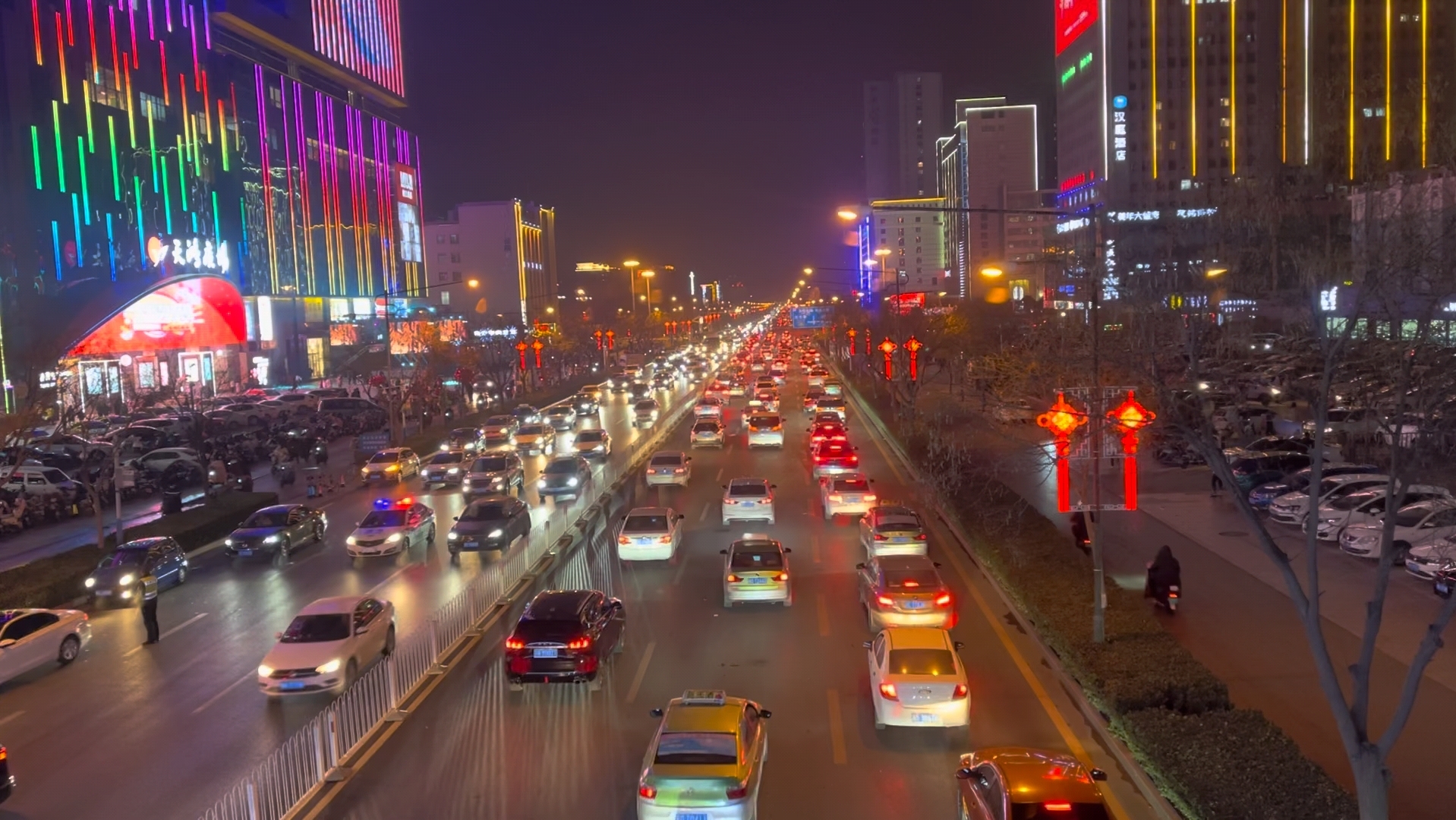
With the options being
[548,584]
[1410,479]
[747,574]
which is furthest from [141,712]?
[1410,479]

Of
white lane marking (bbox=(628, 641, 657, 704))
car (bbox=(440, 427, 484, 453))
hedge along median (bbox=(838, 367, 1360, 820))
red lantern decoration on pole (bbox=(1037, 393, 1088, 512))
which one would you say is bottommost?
white lane marking (bbox=(628, 641, 657, 704))

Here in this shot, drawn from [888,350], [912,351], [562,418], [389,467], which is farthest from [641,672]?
[562,418]

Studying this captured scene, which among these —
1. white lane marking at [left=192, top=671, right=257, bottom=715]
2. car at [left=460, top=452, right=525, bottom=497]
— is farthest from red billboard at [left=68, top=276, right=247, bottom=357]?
white lane marking at [left=192, top=671, right=257, bottom=715]

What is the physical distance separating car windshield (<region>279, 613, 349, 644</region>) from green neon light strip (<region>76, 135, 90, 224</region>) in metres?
54.8

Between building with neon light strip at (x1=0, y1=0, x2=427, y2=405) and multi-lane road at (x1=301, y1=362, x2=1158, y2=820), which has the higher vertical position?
building with neon light strip at (x1=0, y1=0, x2=427, y2=405)

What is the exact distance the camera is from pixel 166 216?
68.0m

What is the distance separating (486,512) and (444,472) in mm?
11496

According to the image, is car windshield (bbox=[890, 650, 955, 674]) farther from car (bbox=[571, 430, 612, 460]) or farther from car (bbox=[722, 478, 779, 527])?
car (bbox=[571, 430, 612, 460])

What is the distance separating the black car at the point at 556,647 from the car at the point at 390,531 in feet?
34.4

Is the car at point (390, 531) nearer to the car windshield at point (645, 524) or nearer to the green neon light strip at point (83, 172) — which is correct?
the car windshield at point (645, 524)

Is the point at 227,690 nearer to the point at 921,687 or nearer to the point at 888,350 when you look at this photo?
the point at 921,687

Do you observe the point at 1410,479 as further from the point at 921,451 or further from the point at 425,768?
the point at 921,451

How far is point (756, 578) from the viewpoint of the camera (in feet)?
62.8

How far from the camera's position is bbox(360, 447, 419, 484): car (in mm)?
38438
